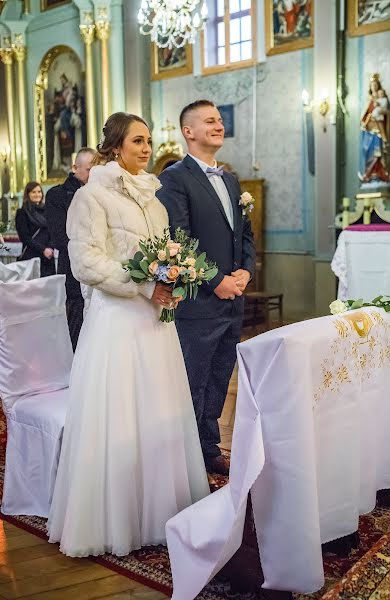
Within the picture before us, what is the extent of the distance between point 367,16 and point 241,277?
6.94m

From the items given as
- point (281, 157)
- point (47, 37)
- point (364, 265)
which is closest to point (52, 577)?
point (364, 265)

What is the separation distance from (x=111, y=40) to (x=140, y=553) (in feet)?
36.4

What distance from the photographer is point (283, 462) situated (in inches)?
87.8

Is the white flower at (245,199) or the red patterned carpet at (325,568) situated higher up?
the white flower at (245,199)

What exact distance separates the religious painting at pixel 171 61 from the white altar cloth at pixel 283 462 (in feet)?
31.9

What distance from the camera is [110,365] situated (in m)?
2.78

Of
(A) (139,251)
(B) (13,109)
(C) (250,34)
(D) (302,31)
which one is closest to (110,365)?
(A) (139,251)

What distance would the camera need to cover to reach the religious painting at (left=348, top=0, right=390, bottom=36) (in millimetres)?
8938

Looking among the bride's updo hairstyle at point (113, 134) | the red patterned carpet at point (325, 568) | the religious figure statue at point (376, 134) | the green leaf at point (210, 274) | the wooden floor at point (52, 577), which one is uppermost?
the religious figure statue at point (376, 134)

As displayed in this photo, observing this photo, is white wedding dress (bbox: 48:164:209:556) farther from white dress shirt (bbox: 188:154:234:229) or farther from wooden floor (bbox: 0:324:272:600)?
white dress shirt (bbox: 188:154:234:229)

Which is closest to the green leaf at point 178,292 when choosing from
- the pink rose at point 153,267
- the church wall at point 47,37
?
the pink rose at point 153,267

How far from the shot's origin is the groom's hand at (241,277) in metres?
3.48

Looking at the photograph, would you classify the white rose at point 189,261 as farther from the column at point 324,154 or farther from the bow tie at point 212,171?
the column at point 324,154

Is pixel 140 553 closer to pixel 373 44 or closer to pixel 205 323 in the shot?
pixel 205 323
